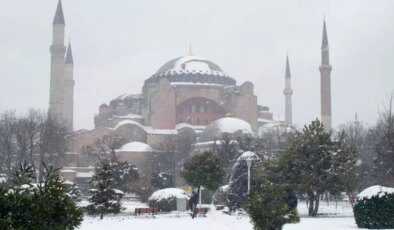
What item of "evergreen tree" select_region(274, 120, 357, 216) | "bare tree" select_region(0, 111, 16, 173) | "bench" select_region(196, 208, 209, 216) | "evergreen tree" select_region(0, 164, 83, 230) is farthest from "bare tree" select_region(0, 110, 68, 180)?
"evergreen tree" select_region(0, 164, 83, 230)

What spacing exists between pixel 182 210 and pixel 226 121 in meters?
31.9

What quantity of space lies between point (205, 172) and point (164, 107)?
3783cm

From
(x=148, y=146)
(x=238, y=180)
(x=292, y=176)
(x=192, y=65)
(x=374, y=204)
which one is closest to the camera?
(x=374, y=204)

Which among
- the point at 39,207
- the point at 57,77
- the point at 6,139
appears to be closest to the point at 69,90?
the point at 57,77

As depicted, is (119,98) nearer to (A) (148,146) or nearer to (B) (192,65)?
(B) (192,65)

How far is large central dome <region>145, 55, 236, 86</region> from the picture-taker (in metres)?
63.0

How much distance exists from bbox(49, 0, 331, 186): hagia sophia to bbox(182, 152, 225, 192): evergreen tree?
1091 inches

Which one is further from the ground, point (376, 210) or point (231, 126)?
point (231, 126)

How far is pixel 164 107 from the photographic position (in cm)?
5812

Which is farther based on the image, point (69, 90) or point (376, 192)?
A: point (69, 90)

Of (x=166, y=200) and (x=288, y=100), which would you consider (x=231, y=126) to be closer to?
(x=288, y=100)

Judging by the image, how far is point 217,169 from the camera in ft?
68.7

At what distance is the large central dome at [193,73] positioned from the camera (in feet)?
207

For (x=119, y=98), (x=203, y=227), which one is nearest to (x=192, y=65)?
(x=119, y=98)
